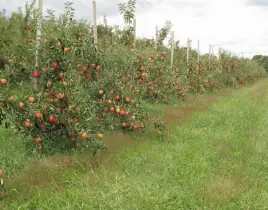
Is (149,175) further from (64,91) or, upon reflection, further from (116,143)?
(64,91)

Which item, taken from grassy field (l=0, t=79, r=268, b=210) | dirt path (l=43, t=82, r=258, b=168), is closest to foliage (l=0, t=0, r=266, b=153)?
dirt path (l=43, t=82, r=258, b=168)

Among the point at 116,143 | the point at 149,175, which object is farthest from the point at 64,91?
the point at 149,175

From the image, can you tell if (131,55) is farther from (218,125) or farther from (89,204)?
(89,204)

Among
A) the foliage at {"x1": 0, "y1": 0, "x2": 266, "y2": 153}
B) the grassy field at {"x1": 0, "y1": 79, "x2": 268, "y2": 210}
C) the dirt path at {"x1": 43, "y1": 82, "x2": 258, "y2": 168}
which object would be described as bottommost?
the grassy field at {"x1": 0, "y1": 79, "x2": 268, "y2": 210}

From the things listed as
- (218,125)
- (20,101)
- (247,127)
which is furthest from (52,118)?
(247,127)

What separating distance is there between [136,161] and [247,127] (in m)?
3.87

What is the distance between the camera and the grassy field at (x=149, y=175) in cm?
358

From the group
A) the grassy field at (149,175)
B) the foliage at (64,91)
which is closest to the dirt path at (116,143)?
the grassy field at (149,175)

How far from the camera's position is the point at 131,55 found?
771cm

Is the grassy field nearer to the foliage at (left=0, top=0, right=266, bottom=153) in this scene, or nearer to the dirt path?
the dirt path

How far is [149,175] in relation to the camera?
4301 millimetres

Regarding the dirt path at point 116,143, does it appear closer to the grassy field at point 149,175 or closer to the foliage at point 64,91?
the grassy field at point 149,175

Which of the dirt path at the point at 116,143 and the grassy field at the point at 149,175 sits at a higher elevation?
the dirt path at the point at 116,143

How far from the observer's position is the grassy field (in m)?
3.58
